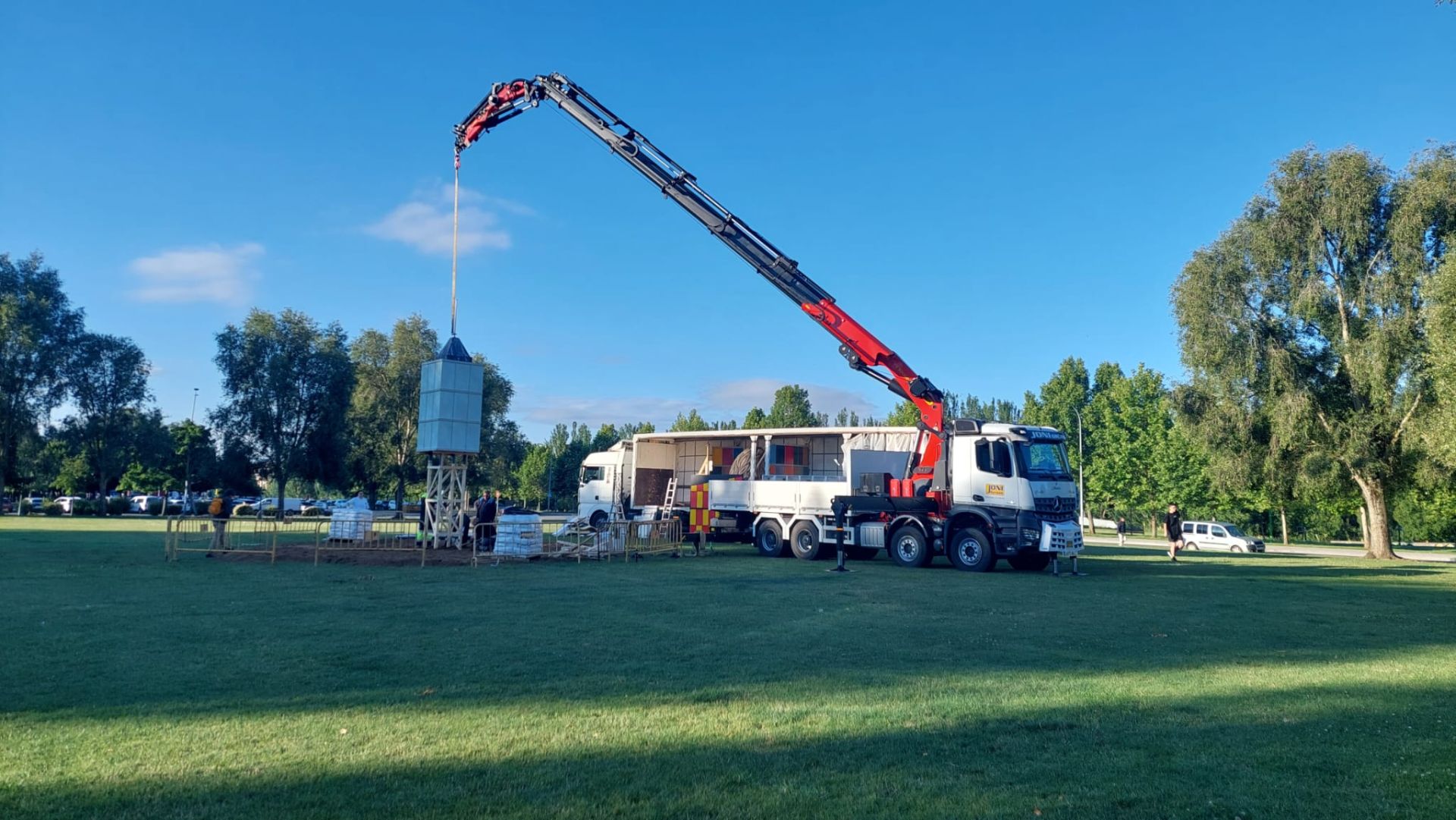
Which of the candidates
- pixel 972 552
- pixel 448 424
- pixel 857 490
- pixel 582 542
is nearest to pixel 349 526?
pixel 448 424

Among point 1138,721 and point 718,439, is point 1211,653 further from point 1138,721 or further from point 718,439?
point 718,439

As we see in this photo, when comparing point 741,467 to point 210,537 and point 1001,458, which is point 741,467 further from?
point 210,537

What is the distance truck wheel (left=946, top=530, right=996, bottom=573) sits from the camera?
20.4 metres

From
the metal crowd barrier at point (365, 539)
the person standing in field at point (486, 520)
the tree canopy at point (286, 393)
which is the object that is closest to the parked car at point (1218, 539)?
the person standing in field at point (486, 520)

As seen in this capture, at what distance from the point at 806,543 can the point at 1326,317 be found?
20534 millimetres

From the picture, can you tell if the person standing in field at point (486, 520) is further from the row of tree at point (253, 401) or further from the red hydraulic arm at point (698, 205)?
the row of tree at point (253, 401)

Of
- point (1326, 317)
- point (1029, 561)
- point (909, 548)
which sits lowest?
point (1029, 561)

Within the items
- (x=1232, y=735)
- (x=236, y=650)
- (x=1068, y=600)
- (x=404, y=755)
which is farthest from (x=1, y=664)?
(x=1068, y=600)

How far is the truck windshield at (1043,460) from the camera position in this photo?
2017cm

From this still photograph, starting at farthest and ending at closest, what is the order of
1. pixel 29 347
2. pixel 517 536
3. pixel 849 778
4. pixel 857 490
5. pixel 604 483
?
1. pixel 29 347
2. pixel 604 483
3. pixel 857 490
4. pixel 517 536
5. pixel 849 778

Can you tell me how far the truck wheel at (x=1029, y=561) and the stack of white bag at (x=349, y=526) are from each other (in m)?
17.6

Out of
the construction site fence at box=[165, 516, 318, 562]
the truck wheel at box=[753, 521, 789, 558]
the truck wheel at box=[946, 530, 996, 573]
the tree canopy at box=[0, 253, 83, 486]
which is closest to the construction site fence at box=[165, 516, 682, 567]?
the construction site fence at box=[165, 516, 318, 562]

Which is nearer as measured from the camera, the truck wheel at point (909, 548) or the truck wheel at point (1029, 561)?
the truck wheel at point (1029, 561)

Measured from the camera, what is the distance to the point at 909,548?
71.6ft
